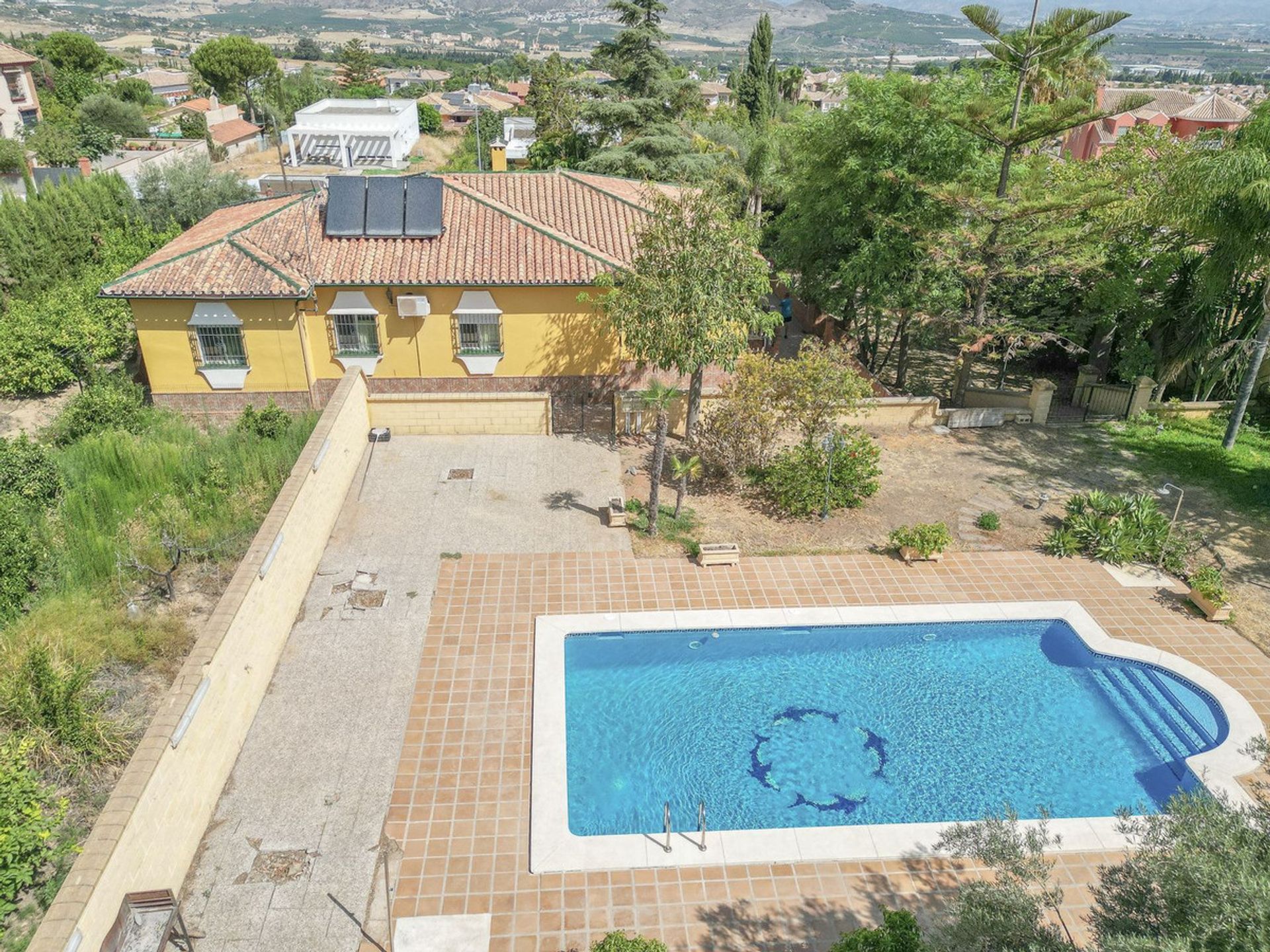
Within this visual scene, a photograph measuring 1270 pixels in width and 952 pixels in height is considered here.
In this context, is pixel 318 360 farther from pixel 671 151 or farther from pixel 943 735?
pixel 671 151

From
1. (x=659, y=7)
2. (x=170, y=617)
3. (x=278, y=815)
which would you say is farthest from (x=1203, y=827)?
(x=659, y=7)

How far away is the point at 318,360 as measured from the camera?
20.8 m

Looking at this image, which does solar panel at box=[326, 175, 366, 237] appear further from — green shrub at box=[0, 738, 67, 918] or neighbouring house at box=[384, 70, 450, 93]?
neighbouring house at box=[384, 70, 450, 93]

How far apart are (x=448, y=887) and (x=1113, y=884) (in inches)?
276

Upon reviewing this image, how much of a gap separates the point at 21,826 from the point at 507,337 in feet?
46.2

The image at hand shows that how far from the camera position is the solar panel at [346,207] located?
68.4 feet

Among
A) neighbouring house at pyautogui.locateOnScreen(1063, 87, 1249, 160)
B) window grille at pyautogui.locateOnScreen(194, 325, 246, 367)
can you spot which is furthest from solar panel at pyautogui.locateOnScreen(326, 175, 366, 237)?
neighbouring house at pyautogui.locateOnScreen(1063, 87, 1249, 160)

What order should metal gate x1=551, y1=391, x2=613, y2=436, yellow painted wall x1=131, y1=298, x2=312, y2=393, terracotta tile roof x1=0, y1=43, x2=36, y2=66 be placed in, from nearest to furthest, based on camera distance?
yellow painted wall x1=131, y1=298, x2=312, y2=393, metal gate x1=551, y1=391, x2=613, y2=436, terracotta tile roof x1=0, y1=43, x2=36, y2=66

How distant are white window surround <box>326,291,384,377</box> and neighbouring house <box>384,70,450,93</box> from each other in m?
123

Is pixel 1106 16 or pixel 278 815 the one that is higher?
pixel 1106 16

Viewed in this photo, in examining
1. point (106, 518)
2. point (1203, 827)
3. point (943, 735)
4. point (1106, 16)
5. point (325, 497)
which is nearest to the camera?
point (1203, 827)

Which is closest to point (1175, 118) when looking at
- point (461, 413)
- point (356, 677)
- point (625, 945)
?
point (461, 413)

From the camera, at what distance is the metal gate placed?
2108cm

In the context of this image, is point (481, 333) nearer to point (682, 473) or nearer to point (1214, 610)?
point (682, 473)
